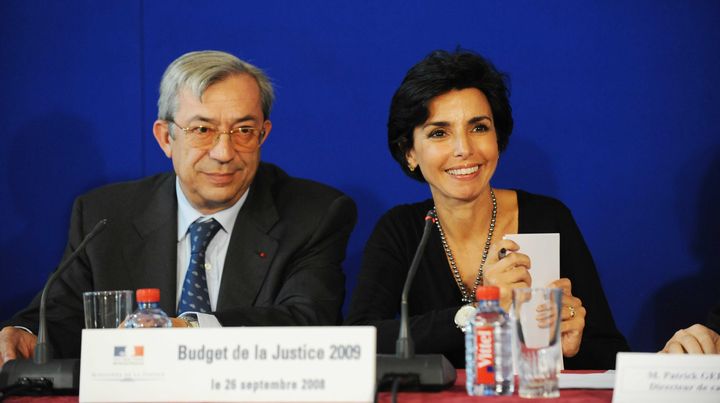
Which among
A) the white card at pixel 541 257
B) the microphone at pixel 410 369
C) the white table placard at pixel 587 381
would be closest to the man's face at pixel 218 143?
the white card at pixel 541 257

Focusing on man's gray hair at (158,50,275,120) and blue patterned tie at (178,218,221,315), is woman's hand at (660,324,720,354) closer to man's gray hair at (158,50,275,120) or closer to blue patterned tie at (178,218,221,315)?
blue patterned tie at (178,218,221,315)

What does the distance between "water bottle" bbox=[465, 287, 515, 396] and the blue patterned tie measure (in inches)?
47.6

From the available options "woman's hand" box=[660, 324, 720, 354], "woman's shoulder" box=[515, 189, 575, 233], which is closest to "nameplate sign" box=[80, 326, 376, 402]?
"woman's hand" box=[660, 324, 720, 354]

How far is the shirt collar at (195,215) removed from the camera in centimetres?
279

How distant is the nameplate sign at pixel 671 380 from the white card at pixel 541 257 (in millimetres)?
626

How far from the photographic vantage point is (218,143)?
2.69 metres

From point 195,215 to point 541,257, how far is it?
116cm

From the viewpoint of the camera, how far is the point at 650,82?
10.5 feet

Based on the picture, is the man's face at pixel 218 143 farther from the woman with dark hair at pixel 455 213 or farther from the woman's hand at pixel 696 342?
the woman's hand at pixel 696 342

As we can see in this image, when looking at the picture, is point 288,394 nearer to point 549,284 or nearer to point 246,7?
point 549,284

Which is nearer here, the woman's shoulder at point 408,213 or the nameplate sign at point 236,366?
the nameplate sign at point 236,366

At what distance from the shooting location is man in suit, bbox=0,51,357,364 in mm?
2666

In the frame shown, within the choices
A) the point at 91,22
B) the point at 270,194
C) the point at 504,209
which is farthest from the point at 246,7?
the point at 504,209

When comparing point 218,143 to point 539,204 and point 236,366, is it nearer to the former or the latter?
point 539,204
